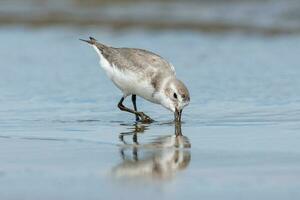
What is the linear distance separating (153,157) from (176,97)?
1.68 m

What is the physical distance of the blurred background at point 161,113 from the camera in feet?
20.4

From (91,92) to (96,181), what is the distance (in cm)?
488

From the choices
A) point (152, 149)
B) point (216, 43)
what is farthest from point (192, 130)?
point (216, 43)

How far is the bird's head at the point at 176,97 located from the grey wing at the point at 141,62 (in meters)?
0.32

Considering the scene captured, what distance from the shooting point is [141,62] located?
30.4 feet

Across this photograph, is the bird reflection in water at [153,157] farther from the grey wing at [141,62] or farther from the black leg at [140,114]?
the grey wing at [141,62]

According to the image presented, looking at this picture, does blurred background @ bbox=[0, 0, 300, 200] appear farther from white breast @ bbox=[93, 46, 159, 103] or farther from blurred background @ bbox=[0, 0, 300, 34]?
white breast @ bbox=[93, 46, 159, 103]

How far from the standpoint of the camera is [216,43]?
15.4 metres

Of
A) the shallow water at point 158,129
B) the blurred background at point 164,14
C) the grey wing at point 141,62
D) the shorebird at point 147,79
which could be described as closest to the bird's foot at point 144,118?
the shorebird at point 147,79

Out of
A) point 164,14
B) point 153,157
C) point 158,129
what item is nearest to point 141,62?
point 158,129

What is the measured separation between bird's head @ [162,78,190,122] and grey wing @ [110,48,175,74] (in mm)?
322

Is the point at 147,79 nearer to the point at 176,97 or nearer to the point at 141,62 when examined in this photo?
the point at 141,62

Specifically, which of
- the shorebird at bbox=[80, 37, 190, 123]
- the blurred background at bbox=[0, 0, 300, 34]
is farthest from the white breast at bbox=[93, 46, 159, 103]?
the blurred background at bbox=[0, 0, 300, 34]

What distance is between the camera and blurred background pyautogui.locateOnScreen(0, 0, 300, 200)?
6.20 meters
